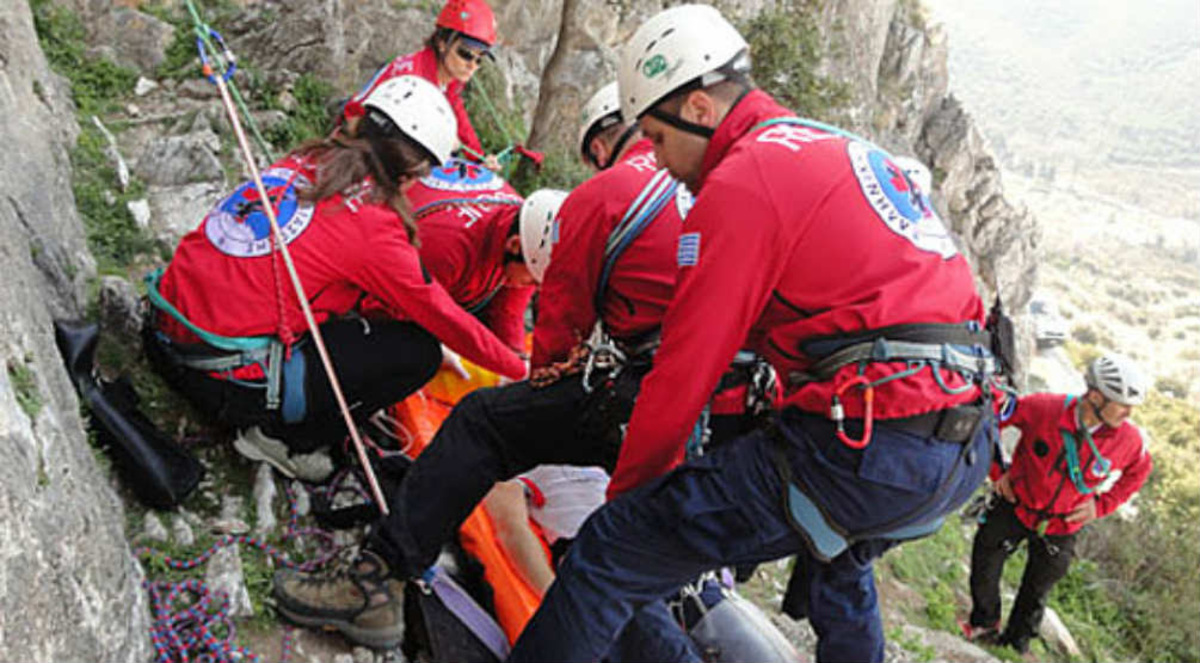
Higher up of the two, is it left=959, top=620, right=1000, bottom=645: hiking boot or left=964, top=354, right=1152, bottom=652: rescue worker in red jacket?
left=964, top=354, right=1152, bottom=652: rescue worker in red jacket

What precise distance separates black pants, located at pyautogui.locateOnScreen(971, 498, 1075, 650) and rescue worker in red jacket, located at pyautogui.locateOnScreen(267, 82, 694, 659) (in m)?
4.29

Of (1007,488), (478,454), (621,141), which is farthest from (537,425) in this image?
(1007,488)

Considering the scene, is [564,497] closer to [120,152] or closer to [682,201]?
[682,201]

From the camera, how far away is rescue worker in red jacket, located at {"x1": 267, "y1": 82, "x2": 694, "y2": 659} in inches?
A: 128

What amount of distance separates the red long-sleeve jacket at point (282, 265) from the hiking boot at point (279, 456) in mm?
576

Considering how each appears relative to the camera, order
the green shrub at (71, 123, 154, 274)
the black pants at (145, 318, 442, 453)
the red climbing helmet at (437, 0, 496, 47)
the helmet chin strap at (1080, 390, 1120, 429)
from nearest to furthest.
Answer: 1. the black pants at (145, 318, 442, 453)
2. the green shrub at (71, 123, 154, 274)
3. the helmet chin strap at (1080, 390, 1120, 429)
4. the red climbing helmet at (437, 0, 496, 47)

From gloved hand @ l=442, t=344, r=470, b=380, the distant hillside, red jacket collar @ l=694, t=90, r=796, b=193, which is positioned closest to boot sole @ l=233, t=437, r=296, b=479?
gloved hand @ l=442, t=344, r=470, b=380

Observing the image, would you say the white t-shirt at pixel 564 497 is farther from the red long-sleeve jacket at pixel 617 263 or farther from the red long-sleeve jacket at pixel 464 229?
the red long-sleeve jacket at pixel 464 229

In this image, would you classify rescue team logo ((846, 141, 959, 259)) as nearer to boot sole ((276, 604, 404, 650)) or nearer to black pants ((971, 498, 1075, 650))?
boot sole ((276, 604, 404, 650))

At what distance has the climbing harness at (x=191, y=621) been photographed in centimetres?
295

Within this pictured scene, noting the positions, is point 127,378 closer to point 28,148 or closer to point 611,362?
point 28,148

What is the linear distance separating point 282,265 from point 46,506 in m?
1.37

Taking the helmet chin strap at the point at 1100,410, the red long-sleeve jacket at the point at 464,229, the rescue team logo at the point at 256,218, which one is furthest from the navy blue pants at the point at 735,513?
the helmet chin strap at the point at 1100,410

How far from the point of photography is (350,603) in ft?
10.8
